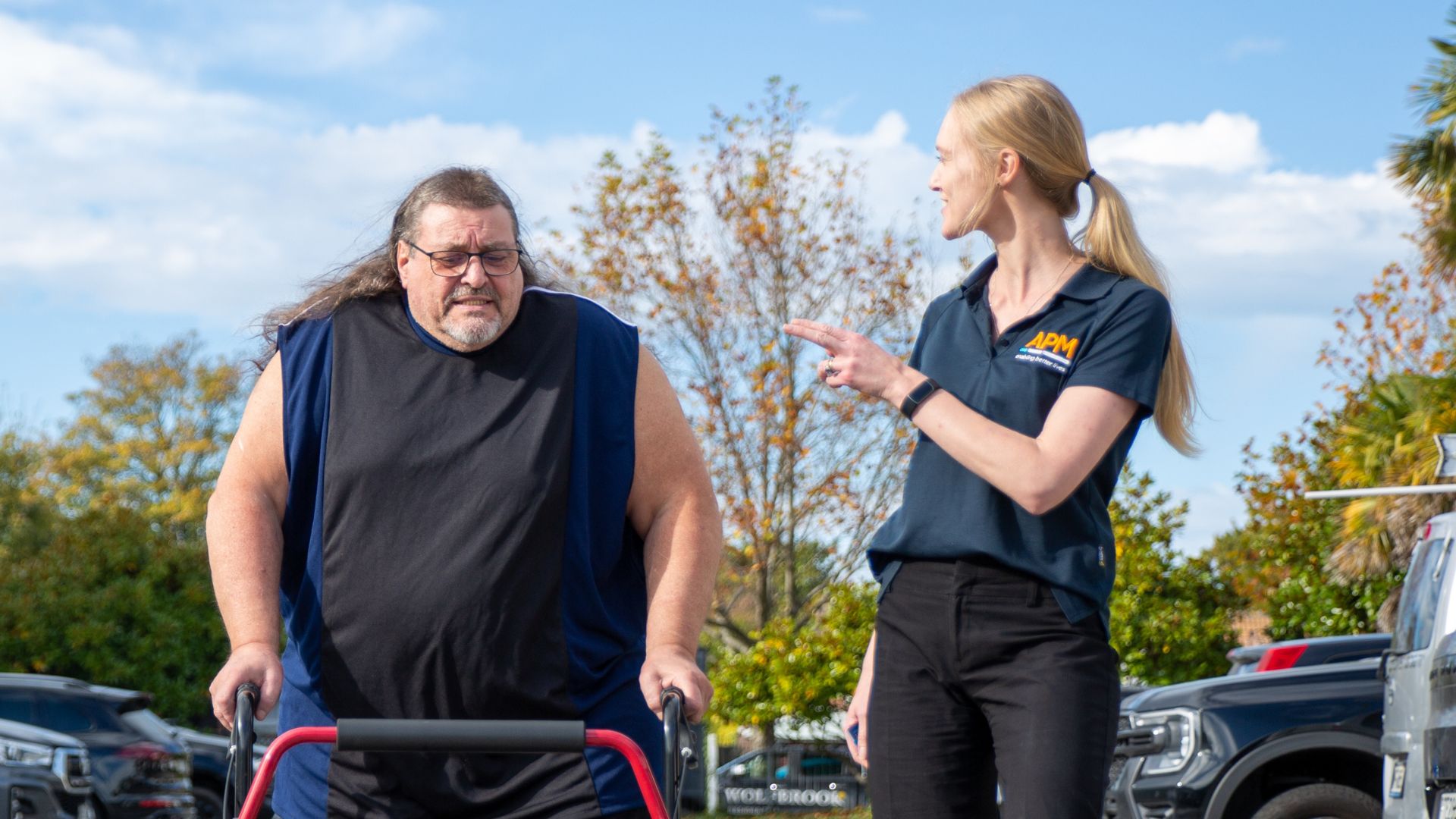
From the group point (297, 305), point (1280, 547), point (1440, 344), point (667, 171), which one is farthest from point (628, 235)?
point (297, 305)

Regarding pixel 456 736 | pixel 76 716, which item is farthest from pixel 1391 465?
pixel 456 736

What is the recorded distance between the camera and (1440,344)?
84.0 ft

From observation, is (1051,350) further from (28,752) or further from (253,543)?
(28,752)

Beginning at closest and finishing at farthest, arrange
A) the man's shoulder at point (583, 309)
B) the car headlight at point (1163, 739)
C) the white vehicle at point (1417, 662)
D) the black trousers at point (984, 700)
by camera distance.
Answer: the black trousers at point (984, 700) → the man's shoulder at point (583, 309) → the white vehicle at point (1417, 662) → the car headlight at point (1163, 739)

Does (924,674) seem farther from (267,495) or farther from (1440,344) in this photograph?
(1440,344)

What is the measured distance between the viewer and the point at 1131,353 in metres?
3.14

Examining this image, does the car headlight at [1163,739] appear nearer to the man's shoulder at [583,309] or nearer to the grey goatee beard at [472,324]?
the man's shoulder at [583,309]

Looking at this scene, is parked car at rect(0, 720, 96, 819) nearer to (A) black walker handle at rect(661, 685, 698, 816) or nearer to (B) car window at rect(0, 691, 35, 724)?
(B) car window at rect(0, 691, 35, 724)

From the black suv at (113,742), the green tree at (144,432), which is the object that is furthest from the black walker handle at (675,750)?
the green tree at (144,432)

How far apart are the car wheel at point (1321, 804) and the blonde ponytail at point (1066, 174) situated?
5.26 meters

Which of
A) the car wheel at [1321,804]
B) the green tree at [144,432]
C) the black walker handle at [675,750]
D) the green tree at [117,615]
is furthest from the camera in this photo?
the green tree at [144,432]

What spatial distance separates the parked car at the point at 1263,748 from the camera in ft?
26.2

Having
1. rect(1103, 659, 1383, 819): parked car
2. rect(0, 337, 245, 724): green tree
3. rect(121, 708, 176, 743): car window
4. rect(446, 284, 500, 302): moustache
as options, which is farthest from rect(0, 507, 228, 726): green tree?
rect(446, 284, 500, 302): moustache

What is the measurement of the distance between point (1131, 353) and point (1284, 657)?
8.39 metres
